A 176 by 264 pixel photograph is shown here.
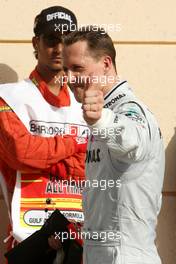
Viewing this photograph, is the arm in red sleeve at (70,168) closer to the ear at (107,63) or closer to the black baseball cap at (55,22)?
the black baseball cap at (55,22)

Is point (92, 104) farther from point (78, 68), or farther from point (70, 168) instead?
point (70, 168)

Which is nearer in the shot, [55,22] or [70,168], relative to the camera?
[70,168]

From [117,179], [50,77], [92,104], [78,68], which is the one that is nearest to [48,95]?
[50,77]

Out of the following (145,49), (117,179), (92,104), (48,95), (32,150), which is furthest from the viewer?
(145,49)

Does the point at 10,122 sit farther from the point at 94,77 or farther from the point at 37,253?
the point at 94,77

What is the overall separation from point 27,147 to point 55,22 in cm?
72

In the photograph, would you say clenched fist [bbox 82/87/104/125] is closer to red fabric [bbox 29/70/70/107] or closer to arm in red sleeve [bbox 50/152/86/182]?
arm in red sleeve [bbox 50/152/86/182]

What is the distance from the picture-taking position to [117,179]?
2.98 meters

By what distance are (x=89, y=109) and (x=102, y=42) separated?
59 centimetres

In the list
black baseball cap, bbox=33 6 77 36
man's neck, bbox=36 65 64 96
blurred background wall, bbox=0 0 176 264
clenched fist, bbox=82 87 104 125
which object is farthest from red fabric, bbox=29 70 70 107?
clenched fist, bbox=82 87 104 125

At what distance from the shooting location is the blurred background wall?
4914mm

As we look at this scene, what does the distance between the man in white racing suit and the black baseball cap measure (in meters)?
1.09

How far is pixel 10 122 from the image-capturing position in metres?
4.05

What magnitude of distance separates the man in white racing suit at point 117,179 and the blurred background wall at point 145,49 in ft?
5.85
